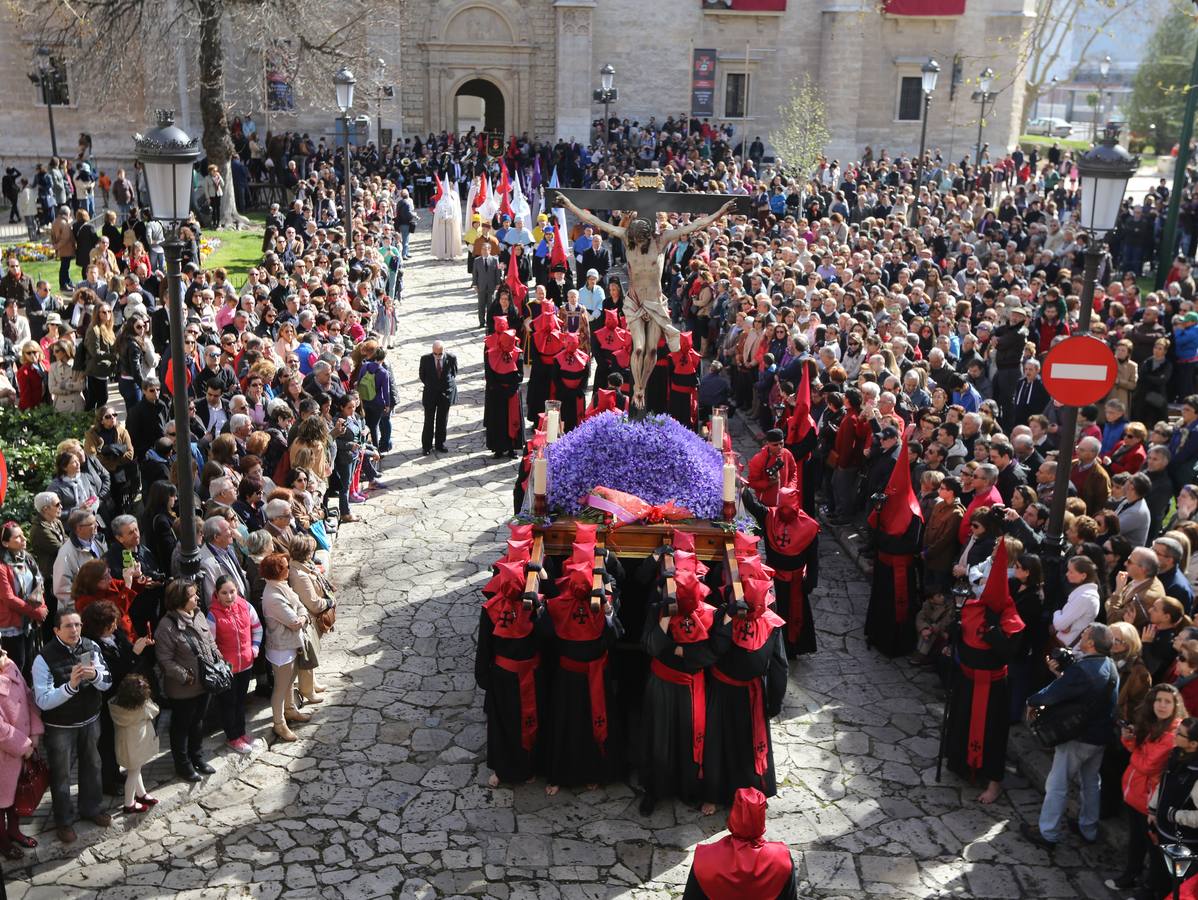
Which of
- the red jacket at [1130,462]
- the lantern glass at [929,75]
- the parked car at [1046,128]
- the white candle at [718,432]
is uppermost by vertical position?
the parked car at [1046,128]

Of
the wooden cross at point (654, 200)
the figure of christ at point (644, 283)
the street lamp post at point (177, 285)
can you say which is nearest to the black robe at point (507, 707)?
the street lamp post at point (177, 285)

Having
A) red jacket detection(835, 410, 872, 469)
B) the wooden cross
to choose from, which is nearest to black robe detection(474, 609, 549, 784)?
the wooden cross

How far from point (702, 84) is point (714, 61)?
2.94 ft

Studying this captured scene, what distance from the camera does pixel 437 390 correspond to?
15359 mm

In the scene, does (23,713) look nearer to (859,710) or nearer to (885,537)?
(859,710)

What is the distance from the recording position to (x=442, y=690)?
391 inches

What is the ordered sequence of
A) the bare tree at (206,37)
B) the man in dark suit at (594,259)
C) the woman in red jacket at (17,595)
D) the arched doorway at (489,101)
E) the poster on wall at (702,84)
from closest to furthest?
the woman in red jacket at (17,595)
the man in dark suit at (594,259)
the bare tree at (206,37)
the poster on wall at (702,84)
the arched doorway at (489,101)

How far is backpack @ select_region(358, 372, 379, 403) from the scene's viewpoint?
1455 centimetres

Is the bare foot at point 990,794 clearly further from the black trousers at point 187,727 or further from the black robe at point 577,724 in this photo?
the black trousers at point 187,727

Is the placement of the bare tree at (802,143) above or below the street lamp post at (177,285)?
above

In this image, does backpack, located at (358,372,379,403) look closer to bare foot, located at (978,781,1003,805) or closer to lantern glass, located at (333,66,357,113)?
bare foot, located at (978,781,1003,805)

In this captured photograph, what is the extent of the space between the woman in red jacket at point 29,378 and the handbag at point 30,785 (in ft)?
22.6

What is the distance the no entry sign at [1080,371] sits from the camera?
9.32 m

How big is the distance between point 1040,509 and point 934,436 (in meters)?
1.84
